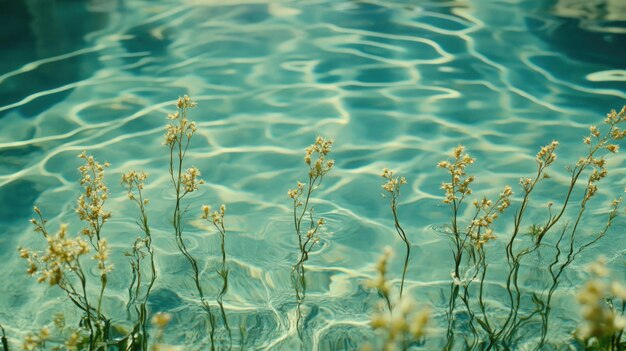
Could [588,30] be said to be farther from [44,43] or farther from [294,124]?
[44,43]

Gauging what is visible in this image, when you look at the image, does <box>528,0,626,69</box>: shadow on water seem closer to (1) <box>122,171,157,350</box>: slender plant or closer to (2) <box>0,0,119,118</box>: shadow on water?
(2) <box>0,0,119,118</box>: shadow on water

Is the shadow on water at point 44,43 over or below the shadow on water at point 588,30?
over

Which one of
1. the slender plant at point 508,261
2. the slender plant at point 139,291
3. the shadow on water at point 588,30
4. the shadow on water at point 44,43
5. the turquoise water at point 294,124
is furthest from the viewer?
the shadow on water at point 588,30

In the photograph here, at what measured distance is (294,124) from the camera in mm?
4355

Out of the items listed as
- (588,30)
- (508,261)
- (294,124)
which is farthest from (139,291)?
(588,30)

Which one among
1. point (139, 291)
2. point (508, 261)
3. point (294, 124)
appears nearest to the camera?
point (508, 261)

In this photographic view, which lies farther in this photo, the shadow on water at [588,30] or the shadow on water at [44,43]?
the shadow on water at [588,30]

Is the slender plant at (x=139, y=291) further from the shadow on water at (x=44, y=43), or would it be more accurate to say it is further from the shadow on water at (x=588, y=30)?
the shadow on water at (x=588, y=30)

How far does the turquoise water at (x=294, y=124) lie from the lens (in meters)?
2.97

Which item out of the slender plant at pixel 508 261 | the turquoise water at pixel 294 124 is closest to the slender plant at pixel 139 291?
the turquoise water at pixel 294 124

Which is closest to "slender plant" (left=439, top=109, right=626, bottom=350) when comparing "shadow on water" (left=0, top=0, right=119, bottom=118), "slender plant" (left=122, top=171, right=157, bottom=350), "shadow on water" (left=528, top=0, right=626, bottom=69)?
"slender plant" (left=122, top=171, right=157, bottom=350)

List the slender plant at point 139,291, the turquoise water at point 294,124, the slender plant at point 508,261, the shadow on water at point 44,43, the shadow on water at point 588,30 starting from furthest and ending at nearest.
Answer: the shadow on water at point 588,30 → the shadow on water at point 44,43 → the turquoise water at point 294,124 → the slender plant at point 139,291 → the slender plant at point 508,261

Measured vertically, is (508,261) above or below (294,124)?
above

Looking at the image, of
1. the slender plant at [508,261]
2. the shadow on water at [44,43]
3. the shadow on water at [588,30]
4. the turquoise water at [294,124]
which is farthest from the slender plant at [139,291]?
the shadow on water at [588,30]
